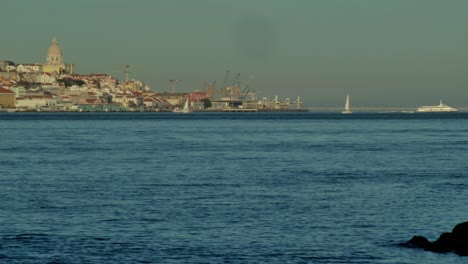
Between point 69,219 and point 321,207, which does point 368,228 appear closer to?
point 321,207

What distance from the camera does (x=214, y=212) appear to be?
99.4ft

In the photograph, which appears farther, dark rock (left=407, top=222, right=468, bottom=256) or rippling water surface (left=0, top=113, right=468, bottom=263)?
dark rock (left=407, top=222, right=468, bottom=256)

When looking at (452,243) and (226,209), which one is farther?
(226,209)

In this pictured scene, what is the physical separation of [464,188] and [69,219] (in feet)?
50.4

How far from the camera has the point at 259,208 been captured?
31422 millimetres

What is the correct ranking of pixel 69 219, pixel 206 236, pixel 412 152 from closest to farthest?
1. pixel 206 236
2. pixel 69 219
3. pixel 412 152

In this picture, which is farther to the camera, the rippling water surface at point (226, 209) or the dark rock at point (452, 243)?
the dark rock at point (452, 243)

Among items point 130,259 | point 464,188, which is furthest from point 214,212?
point 464,188

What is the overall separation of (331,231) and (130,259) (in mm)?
6182

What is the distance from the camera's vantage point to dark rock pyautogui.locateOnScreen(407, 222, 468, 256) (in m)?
24.5

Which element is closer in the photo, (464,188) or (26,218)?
(26,218)

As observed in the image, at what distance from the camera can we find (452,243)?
24.7 m

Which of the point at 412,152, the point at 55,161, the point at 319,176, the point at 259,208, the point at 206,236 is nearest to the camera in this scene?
the point at 206,236

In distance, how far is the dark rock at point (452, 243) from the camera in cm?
2450
